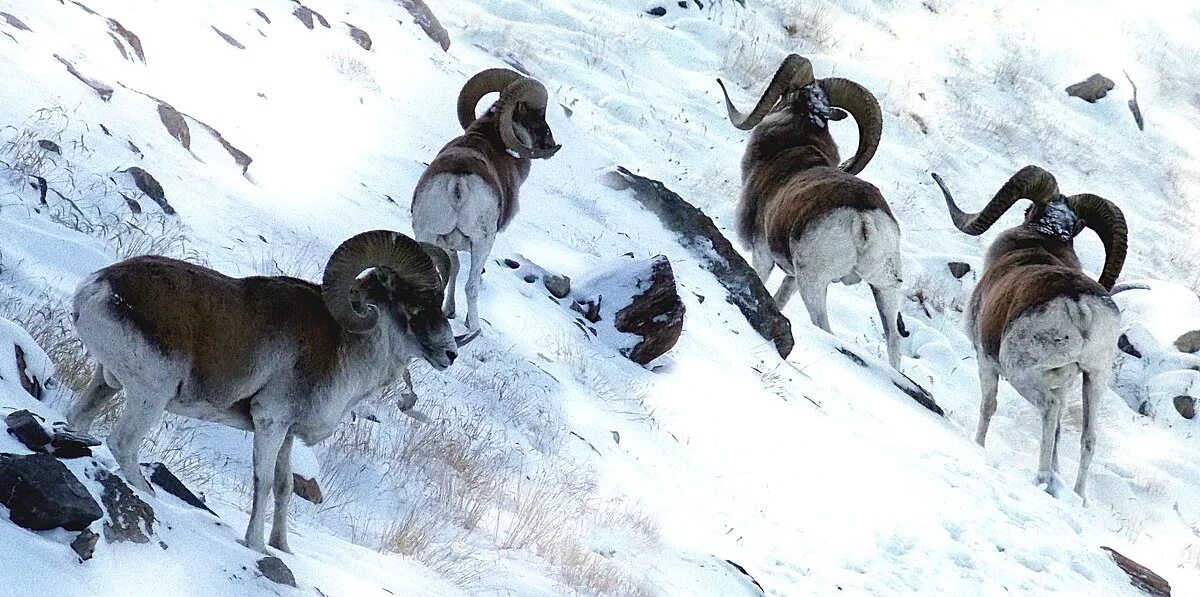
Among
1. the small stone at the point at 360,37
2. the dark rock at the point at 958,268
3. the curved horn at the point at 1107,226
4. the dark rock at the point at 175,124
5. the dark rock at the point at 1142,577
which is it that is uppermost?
the curved horn at the point at 1107,226

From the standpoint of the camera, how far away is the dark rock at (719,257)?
11.5 meters

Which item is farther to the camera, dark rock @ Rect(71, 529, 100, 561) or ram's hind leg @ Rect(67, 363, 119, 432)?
ram's hind leg @ Rect(67, 363, 119, 432)

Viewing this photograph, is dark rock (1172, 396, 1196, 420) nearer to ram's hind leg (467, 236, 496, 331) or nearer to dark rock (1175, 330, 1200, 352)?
dark rock (1175, 330, 1200, 352)

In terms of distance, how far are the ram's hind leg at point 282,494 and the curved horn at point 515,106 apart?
5.14m

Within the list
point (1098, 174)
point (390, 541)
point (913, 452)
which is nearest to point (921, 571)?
point (913, 452)

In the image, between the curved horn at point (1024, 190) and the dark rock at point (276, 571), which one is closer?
the dark rock at point (276, 571)

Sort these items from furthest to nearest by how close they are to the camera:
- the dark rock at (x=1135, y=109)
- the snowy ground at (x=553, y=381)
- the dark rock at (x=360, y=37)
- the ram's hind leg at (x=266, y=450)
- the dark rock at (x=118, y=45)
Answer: the dark rock at (x=1135, y=109) < the dark rock at (x=360, y=37) < the dark rock at (x=118, y=45) < the snowy ground at (x=553, y=381) < the ram's hind leg at (x=266, y=450)

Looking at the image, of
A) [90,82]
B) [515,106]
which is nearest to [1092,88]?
[515,106]

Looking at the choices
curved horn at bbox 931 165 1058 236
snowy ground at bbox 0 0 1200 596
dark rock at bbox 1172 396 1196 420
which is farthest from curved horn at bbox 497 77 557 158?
dark rock at bbox 1172 396 1196 420

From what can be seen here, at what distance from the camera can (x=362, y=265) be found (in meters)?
4.94

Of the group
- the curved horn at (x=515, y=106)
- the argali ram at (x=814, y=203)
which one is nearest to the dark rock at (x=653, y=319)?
the curved horn at (x=515, y=106)

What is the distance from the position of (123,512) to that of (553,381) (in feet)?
15.4

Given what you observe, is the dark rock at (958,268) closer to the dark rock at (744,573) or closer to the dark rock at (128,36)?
the dark rock at (128,36)

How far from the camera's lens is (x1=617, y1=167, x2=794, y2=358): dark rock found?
37.8 feet
